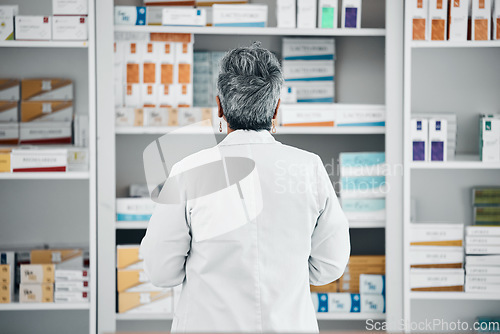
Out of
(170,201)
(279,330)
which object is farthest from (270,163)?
(279,330)

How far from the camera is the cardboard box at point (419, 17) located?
245 cm

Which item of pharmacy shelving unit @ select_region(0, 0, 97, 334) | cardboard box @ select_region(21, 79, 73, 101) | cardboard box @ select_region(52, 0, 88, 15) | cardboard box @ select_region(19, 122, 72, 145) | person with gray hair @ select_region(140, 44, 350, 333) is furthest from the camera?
pharmacy shelving unit @ select_region(0, 0, 97, 334)

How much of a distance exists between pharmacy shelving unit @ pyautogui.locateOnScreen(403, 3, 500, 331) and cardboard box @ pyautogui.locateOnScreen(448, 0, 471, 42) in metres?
0.42

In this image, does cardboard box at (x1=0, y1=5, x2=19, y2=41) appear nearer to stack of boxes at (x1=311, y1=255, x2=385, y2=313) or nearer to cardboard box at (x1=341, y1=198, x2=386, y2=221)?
cardboard box at (x1=341, y1=198, x2=386, y2=221)

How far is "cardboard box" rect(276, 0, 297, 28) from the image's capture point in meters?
2.49

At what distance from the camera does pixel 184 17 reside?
2488 mm

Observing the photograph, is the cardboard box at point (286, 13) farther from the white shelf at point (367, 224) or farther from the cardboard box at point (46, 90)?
the cardboard box at point (46, 90)

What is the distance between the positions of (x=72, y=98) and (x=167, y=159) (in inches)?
23.7

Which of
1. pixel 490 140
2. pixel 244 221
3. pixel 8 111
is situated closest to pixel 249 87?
pixel 244 221

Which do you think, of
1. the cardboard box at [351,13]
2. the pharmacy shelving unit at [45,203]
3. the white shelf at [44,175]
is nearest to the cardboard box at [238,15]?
the cardboard box at [351,13]

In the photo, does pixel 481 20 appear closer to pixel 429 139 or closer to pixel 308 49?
pixel 429 139

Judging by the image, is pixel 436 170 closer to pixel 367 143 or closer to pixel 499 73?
pixel 367 143

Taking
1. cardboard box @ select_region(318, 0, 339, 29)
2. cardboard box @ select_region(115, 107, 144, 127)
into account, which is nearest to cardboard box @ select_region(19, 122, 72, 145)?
cardboard box @ select_region(115, 107, 144, 127)

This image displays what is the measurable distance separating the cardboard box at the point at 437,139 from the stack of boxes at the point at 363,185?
8.9 inches
